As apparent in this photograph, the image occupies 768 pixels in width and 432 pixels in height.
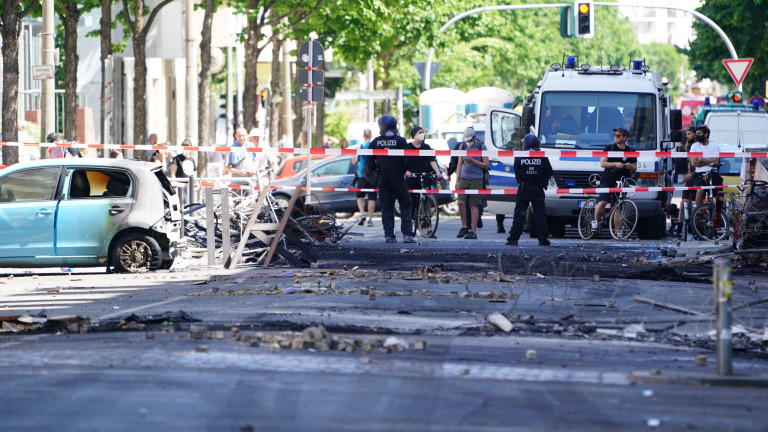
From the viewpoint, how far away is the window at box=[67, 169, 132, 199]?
616 inches

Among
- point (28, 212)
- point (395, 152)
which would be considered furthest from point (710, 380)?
point (395, 152)

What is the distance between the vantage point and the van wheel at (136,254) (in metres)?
15.8

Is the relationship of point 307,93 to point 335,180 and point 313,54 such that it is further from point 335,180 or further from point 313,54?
point 335,180

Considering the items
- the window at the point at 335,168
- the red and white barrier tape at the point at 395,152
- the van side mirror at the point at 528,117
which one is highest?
the van side mirror at the point at 528,117

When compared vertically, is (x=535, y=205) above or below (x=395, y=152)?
below

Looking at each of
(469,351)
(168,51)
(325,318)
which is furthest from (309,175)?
(168,51)

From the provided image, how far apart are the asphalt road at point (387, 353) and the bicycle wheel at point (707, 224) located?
5.42m

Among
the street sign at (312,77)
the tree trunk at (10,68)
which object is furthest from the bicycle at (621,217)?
the tree trunk at (10,68)

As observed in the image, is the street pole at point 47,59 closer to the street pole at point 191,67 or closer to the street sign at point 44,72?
the street sign at point 44,72

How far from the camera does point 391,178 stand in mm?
19984

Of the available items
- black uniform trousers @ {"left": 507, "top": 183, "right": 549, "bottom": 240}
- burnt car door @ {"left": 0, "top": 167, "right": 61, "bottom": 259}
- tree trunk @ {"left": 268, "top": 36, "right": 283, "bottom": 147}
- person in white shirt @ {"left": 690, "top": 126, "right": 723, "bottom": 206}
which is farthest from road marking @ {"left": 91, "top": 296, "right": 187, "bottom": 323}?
tree trunk @ {"left": 268, "top": 36, "right": 283, "bottom": 147}

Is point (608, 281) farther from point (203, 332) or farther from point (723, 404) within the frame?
point (723, 404)

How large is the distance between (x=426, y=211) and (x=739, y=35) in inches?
1141

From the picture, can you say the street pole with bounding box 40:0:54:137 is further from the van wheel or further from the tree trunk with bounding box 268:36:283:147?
the tree trunk with bounding box 268:36:283:147
